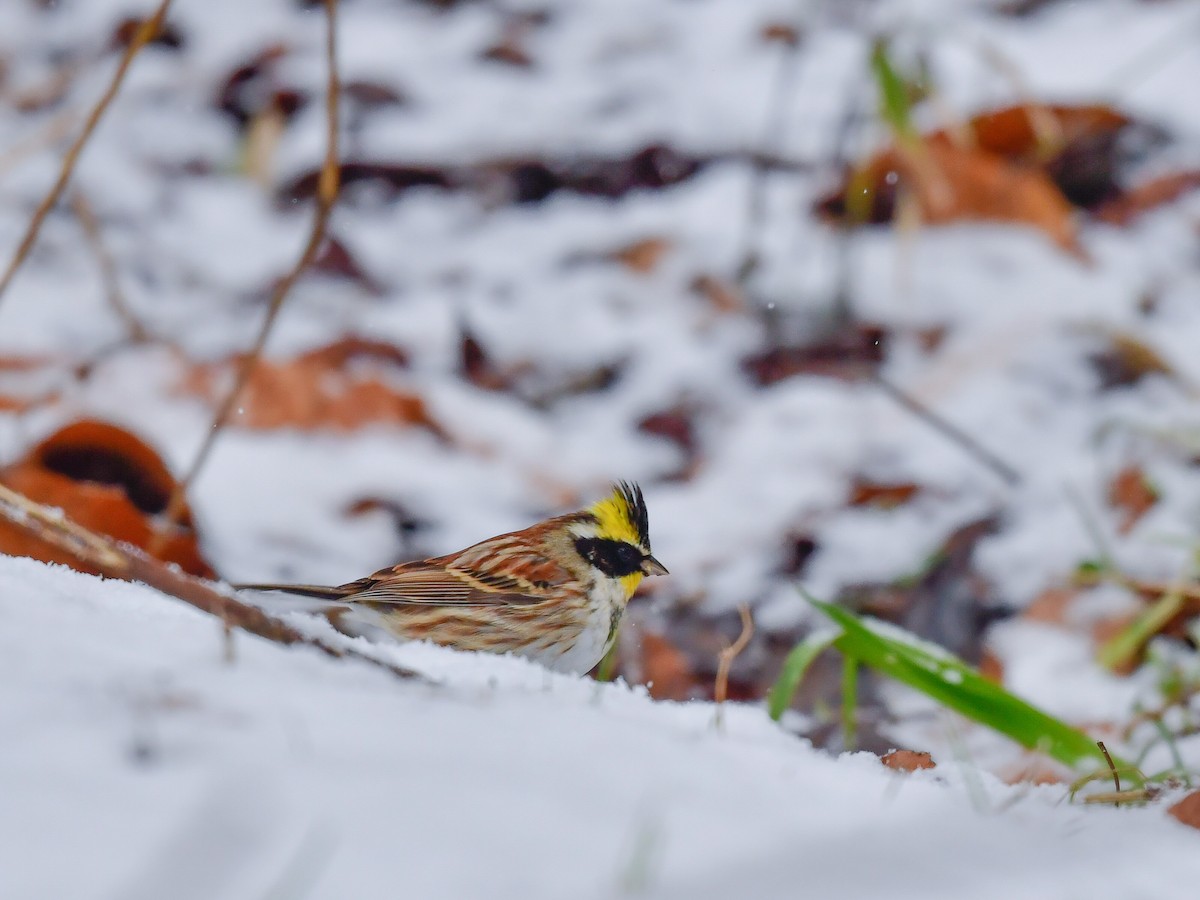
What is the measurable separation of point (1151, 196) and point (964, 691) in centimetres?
383

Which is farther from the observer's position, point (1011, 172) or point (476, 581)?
point (1011, 172)

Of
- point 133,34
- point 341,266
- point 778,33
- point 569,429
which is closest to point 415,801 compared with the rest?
point 569,429

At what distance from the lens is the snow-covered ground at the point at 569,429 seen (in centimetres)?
121

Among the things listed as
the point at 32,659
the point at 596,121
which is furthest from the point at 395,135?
the point at 32,659

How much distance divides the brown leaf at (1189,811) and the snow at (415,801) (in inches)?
4.1

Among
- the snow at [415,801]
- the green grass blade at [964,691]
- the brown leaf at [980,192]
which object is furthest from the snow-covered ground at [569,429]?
the green grass blade at [964,691]

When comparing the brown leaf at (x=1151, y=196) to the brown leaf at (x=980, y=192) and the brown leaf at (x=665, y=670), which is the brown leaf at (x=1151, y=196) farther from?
the brown leaf at (x=665, y=670)

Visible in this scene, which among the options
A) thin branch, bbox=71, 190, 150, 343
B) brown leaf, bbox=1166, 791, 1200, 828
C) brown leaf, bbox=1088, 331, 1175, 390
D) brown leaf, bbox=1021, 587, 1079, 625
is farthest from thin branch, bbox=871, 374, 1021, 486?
brown leaf, bbox=1166, 791, 1200, 828

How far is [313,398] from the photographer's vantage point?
4508 millimetres

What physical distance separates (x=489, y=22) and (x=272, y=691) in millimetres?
6180

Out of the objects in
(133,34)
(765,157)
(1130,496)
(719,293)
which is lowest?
(1130,496)

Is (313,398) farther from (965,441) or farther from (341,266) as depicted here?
(965,441)

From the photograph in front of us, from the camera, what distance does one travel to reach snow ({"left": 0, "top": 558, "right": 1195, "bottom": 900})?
1.10 m

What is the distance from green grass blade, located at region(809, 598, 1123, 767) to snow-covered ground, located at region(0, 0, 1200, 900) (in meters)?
0.42
